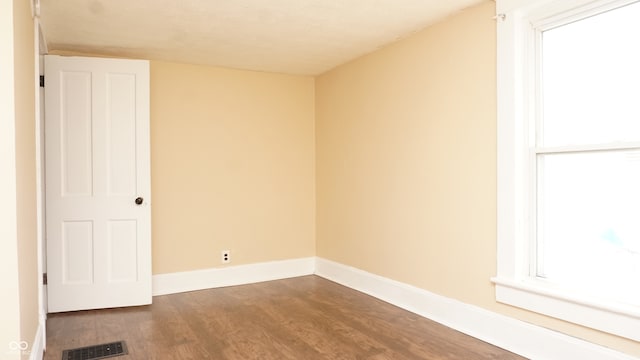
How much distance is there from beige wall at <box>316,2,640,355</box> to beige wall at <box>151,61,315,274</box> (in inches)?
18.6

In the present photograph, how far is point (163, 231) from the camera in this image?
441 cm

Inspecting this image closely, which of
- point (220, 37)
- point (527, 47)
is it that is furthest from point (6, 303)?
point (527, 47)

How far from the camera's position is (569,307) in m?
2.48

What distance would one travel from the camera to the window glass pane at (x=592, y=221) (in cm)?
236

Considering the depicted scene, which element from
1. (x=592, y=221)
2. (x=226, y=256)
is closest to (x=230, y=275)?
(x=226, y=256)

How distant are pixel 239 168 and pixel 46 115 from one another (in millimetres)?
1835

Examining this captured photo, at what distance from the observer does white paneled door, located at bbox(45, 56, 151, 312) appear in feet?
12.2

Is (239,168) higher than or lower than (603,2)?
lower

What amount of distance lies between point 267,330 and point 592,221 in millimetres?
2279

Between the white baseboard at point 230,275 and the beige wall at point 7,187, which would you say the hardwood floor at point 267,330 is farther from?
the beige wall at point 7,187

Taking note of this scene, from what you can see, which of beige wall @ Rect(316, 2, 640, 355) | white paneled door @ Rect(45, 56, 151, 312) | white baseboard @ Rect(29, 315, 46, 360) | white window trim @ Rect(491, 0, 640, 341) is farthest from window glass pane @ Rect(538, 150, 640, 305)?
white paneled door @ Rect(45, 56, 151, 312)

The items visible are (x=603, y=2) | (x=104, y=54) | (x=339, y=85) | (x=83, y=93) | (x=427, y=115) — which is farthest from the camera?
(x=339, y=85)

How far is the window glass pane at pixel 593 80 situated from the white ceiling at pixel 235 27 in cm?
70

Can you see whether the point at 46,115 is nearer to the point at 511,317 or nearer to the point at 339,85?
the point at 339,85
